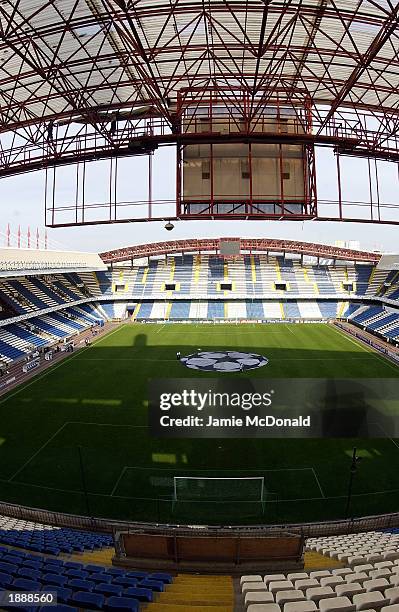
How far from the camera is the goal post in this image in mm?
13398

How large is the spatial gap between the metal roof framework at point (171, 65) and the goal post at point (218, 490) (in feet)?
38.3

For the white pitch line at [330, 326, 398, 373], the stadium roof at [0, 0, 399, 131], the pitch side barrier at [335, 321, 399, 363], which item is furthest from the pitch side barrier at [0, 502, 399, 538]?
the pitch side barrier at [335, 321, 399, 363]

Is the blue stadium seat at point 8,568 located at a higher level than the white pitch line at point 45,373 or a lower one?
lower

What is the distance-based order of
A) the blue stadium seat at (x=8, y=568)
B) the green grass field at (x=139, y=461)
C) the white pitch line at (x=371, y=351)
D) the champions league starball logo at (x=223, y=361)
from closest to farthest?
the blue stadium seat at (x=8, y=568) < the green grass field at (x=139, y=461) < the champions league starball logo at (x=223, y=361) < the white pitch line at (x=371, y=351)

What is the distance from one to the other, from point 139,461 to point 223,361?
18633mm

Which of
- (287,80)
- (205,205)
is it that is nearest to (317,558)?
(205,205)

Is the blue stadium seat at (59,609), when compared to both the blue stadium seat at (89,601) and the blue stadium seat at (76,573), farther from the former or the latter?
the blue stadium seat at (76,573)

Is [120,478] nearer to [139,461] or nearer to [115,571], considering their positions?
[139,461]

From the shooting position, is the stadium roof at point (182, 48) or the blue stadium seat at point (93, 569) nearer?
the blue stadium seat at point (93, 569)

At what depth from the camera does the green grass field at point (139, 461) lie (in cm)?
1430

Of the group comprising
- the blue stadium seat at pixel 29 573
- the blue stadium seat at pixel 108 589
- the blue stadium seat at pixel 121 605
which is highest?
the blue stadium seat at pixel 121 605

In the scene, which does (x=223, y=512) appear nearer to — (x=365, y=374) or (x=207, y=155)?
(x=207, y=155)

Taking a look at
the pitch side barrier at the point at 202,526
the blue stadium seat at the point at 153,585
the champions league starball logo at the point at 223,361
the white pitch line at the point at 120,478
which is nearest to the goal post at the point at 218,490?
the pitch side barrier at the point at 202,526

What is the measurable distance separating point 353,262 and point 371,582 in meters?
70.5
